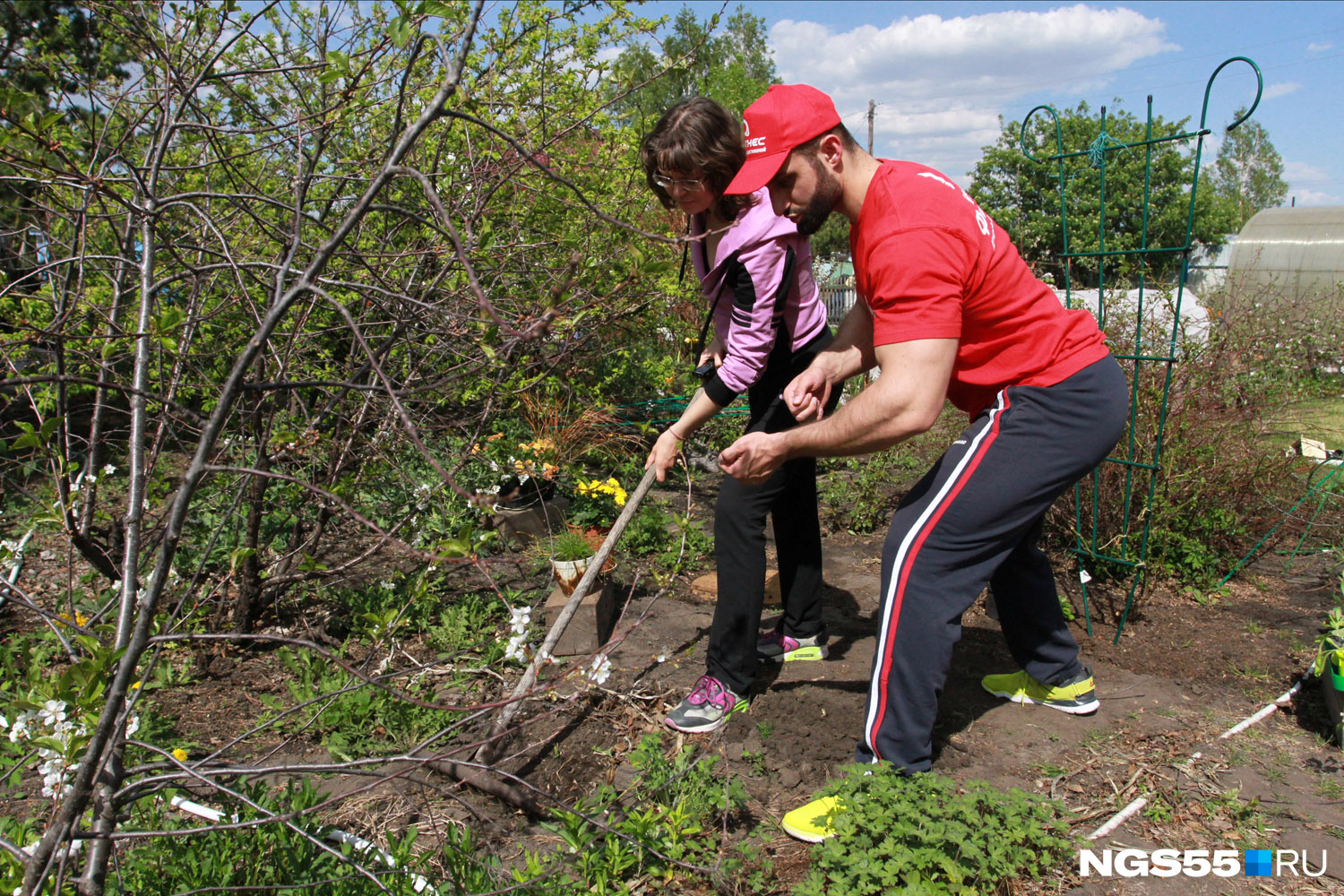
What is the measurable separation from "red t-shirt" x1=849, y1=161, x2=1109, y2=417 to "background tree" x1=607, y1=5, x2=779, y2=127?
1337 mm

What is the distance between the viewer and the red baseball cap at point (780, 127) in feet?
7.16

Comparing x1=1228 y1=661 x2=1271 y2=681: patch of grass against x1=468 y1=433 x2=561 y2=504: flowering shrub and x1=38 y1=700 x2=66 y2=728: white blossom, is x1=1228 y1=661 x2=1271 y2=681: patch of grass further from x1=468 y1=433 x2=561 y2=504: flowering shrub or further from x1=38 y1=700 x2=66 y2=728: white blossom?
x1=38 y1=700 x2=66 y2=728: white blossom

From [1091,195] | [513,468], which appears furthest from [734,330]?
[1091,195]

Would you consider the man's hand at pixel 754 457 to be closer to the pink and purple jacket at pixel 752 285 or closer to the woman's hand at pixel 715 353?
the pink and purple jacket at pixel 752 285

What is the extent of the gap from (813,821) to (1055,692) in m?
1.09

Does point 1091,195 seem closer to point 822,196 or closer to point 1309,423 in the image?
point 1309,423

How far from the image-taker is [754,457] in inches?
91.0

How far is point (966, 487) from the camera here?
221 centimetres

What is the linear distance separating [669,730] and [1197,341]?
373 cm

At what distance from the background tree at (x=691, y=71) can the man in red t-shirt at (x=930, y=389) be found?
1.10m


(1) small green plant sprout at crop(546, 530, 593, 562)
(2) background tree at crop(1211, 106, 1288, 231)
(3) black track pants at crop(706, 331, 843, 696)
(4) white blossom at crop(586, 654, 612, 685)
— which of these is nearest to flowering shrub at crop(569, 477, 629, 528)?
(1) small green plant sprout at crop(546, 530, 593, 562)

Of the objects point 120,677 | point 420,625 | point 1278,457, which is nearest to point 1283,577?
point 1278,457

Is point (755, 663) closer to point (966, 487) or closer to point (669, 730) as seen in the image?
point (669, 730)

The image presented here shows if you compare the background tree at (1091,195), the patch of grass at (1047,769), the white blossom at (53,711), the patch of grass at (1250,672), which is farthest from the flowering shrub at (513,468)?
the background tree at (1091,195)
